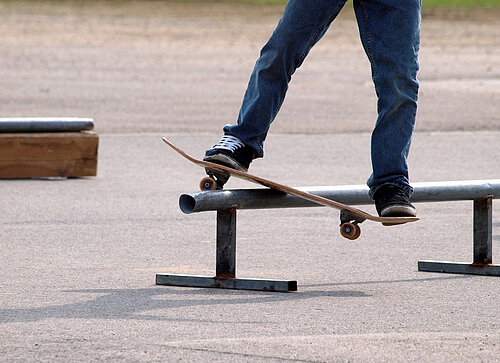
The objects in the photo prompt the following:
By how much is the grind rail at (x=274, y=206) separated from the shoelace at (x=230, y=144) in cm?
22

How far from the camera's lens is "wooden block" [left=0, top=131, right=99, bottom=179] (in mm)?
10000

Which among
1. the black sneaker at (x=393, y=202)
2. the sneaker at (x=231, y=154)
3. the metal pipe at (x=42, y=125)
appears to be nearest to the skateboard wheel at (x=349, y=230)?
the black sneaker at (x=393, y=202)

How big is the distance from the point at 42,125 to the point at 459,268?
4778 mm

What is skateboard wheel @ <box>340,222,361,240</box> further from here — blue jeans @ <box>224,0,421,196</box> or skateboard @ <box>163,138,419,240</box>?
blue jeans @ <box>224,0,421,196</box>

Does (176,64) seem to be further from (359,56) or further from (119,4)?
(119,4)

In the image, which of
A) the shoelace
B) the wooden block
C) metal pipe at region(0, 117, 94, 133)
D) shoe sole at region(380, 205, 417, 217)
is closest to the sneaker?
the shoelace

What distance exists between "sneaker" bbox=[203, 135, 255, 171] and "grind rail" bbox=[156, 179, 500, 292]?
0.45 ft

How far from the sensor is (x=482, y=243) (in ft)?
20.4

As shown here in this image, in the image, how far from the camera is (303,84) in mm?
20203

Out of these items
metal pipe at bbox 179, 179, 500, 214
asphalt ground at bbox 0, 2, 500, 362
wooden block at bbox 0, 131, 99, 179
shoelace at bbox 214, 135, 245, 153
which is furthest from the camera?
wooden block at bbox 0, 131, 99, 179

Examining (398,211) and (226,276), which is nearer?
(398,211)

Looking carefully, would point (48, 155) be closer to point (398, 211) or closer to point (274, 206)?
point (274, 206)

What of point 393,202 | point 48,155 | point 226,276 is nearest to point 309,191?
point 393,202

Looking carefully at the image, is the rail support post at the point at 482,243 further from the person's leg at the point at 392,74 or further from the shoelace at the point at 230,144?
the shoelace at the point at 230,144
